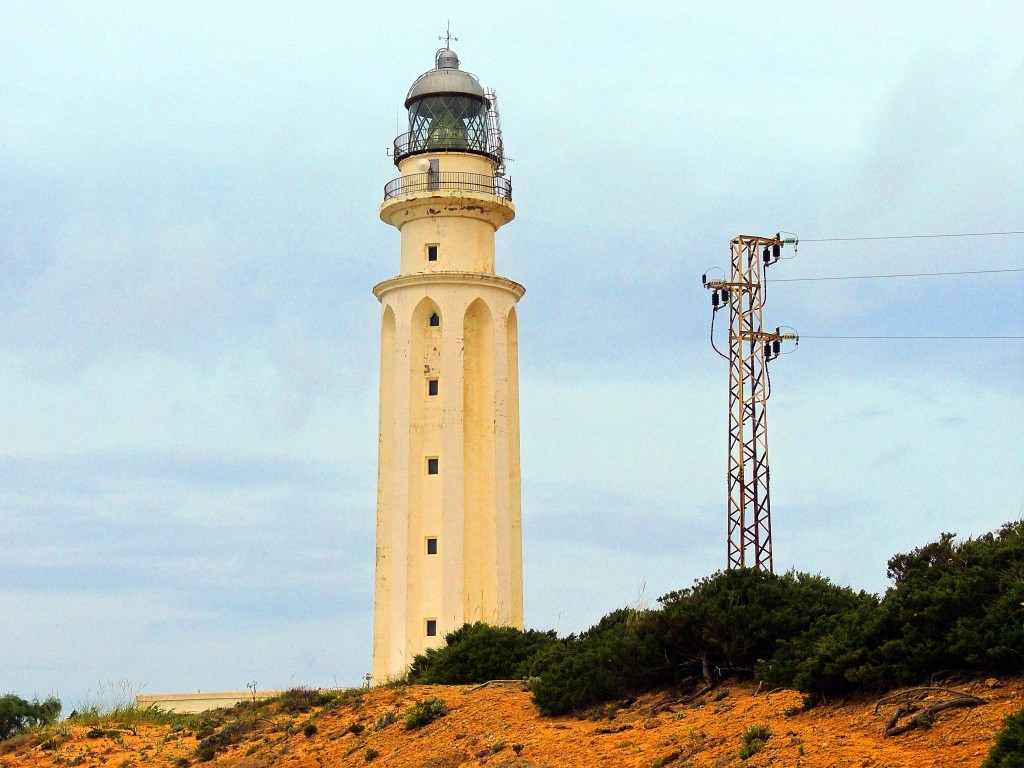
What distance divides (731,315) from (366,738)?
18930 millimetres

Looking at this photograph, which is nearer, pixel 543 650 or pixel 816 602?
pixel 816 602

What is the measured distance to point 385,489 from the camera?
40750 millimetres

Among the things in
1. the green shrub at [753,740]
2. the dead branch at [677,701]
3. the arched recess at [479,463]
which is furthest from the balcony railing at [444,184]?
the green shrub at [753,740]

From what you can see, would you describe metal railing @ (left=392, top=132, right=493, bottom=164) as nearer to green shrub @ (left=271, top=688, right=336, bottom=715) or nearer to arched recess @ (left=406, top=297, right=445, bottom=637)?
arched recess @ (left=406, top=297, right=445, bottom=637)

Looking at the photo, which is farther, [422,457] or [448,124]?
[448,124]

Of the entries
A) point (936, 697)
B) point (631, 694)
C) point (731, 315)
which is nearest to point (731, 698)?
point (631, 694)

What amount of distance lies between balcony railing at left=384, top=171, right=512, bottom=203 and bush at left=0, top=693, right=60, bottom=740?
15.7m

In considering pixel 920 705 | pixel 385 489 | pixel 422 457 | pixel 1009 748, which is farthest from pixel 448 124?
pixel 1009 748

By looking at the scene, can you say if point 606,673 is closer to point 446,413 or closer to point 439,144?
point 446,413

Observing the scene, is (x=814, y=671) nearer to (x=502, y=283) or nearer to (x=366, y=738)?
(x=366, y=738)

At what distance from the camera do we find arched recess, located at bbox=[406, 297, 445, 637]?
129ft

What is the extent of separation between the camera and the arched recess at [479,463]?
1566 inches

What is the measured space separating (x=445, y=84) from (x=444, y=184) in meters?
3.16

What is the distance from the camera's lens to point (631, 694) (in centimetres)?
2134
